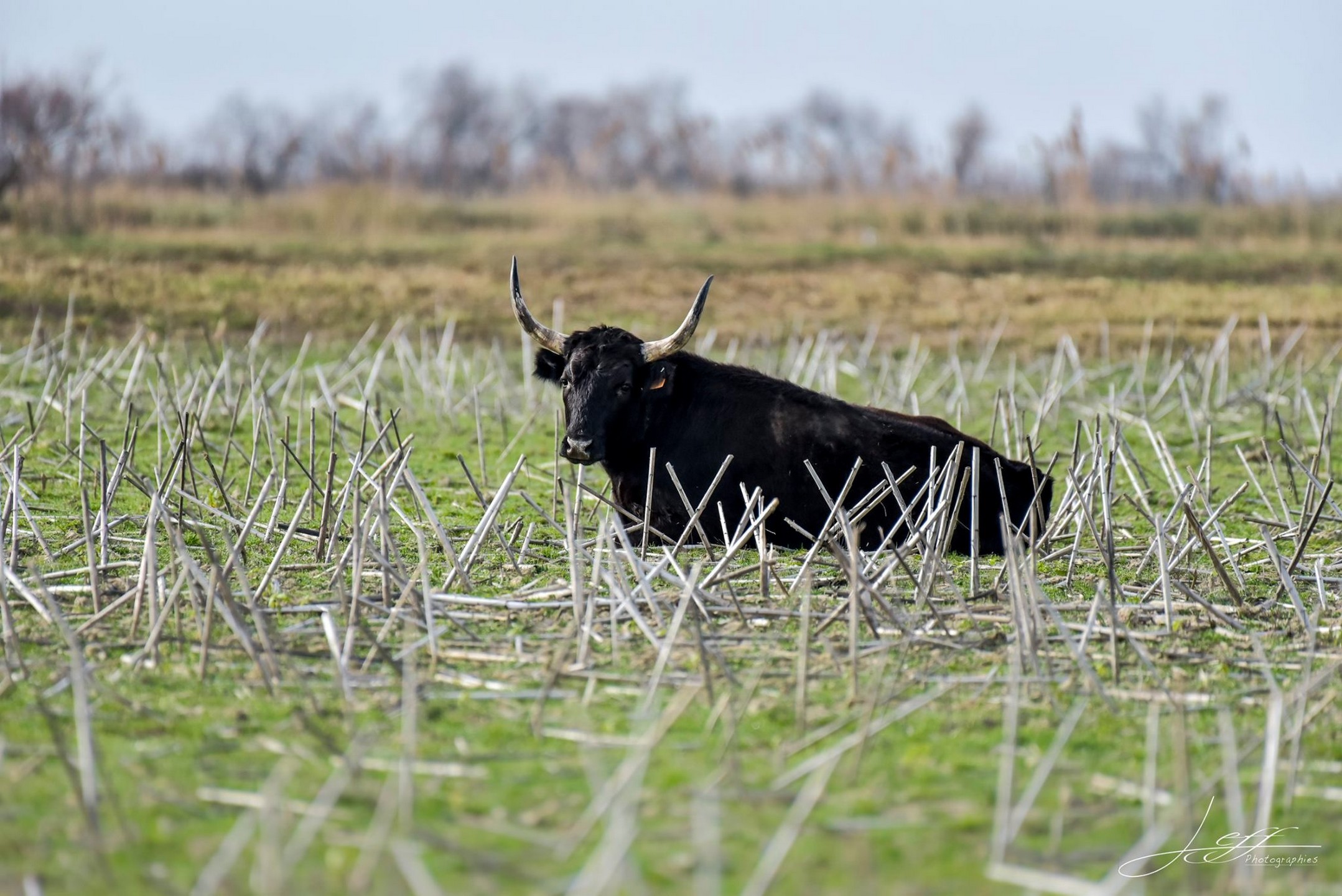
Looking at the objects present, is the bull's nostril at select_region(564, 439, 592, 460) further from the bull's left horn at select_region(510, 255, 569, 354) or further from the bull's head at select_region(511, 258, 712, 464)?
the bull's left horn at select_region(510, 255, 569, 354)

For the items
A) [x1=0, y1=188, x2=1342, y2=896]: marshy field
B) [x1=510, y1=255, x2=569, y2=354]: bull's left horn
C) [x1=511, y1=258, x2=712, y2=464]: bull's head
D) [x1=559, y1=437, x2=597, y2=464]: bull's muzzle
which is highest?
[x1=510, y1=255, x2=569, y2=354]: bull's left horn

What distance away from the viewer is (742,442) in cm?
840

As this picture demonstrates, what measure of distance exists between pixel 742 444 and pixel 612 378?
84 cm

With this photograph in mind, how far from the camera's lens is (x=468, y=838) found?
3814 millimetres

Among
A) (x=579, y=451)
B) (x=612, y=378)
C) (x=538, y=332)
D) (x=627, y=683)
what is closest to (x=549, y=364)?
(x=538, y=332)

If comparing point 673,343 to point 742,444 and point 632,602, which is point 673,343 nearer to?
point 742,444

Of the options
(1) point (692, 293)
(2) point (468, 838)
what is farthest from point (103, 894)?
(1) point (692, 293)

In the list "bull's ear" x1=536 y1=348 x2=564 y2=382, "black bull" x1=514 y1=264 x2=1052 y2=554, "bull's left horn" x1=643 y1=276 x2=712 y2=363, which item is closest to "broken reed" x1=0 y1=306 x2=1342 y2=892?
"black bull" x1=514 y1=264 x2=1052 y2=554

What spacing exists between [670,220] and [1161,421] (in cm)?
1960

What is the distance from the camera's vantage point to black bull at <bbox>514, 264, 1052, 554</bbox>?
27.0 ft

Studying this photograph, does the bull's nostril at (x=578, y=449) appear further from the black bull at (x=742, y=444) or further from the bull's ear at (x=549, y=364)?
the bull's ear at (x=549, y=364)

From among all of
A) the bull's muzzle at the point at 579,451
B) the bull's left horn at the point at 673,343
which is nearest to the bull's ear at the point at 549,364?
the bull's left horn at the point at 673,343

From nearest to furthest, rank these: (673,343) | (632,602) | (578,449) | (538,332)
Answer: (632,602), (578,449), (673,343), (538,332)

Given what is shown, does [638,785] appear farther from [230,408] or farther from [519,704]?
[230,408]
